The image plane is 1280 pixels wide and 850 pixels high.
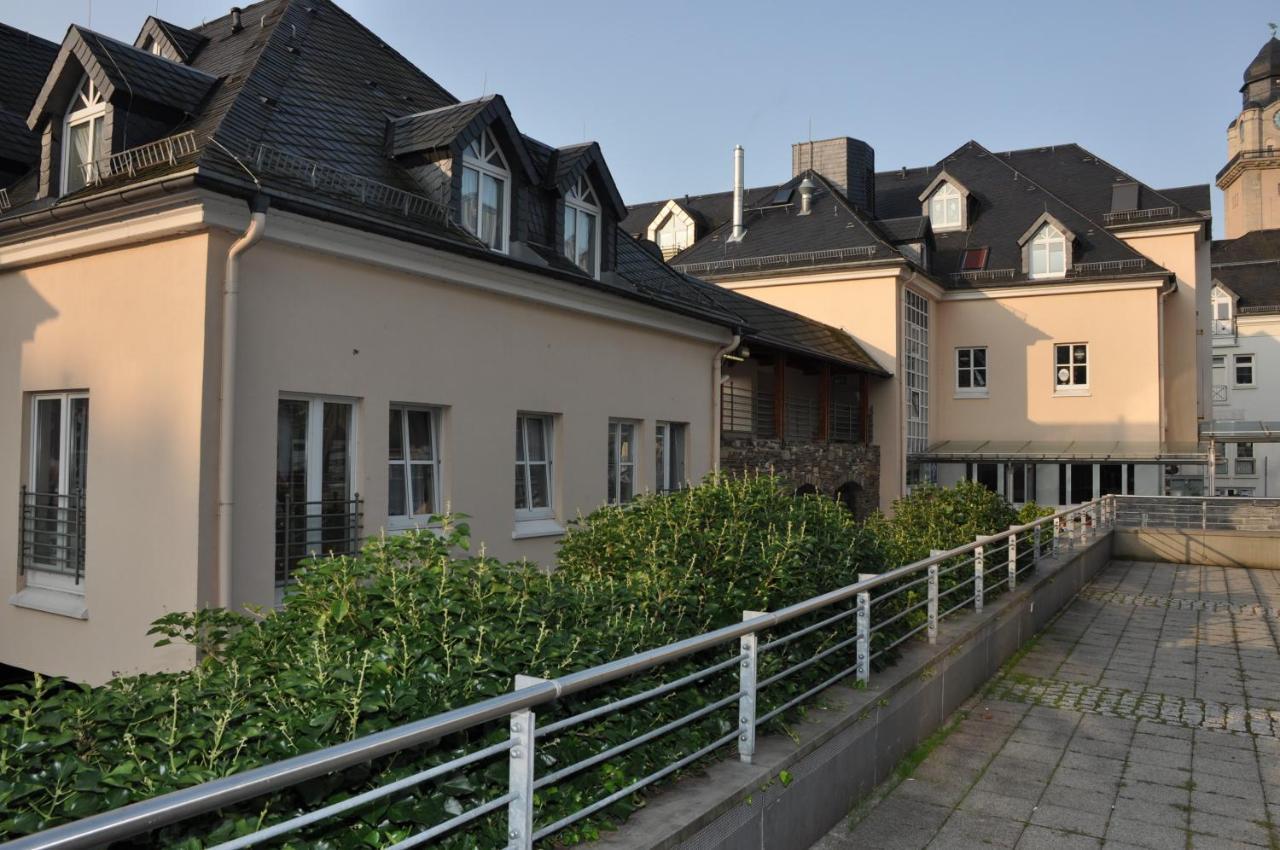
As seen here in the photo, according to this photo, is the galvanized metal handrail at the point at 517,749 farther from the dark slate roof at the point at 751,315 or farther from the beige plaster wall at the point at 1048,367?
the beige plaster wall at the point at 1048,367

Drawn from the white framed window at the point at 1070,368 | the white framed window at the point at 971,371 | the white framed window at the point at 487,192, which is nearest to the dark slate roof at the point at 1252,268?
the white framed window at the point at 1070,368

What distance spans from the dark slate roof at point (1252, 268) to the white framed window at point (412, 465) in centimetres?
4503

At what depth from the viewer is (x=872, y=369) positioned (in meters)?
22.4

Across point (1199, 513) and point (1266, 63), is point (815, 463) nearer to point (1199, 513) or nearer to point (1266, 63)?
point (1199, 513)

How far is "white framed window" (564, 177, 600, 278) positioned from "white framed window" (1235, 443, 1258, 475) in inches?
1489

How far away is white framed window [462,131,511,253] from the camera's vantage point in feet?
36.0

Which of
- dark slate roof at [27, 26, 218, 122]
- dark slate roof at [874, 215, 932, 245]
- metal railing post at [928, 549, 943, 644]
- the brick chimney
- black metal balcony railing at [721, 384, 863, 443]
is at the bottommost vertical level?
metal railing post at [928, 549, 943, 644]

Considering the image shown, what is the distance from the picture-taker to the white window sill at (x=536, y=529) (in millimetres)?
10828

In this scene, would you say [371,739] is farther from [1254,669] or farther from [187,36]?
[187,36]

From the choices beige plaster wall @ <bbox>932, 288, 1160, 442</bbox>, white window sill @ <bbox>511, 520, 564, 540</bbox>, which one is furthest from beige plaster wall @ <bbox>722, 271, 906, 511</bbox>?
white window sill @ <bbox>511, 520, 564, 540</bbox>

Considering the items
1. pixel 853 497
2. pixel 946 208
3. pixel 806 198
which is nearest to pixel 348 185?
pixel 853 497

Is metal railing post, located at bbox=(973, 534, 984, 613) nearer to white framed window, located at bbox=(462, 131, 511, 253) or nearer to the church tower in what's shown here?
white framed window, located at bbox=(462, 131, 511, 253)

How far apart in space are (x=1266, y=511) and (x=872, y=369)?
8173mm

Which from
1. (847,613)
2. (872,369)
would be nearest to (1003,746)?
(847,613)
